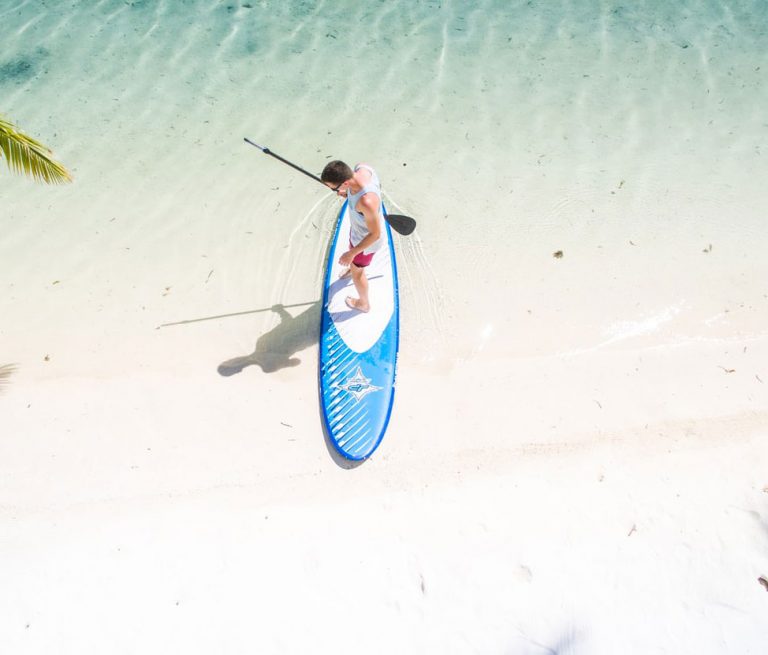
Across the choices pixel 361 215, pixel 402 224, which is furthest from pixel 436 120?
pixel 361 215

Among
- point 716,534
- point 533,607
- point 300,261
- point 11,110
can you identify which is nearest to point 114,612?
point 533,607

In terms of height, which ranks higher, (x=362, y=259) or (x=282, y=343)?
(x=362, y=259)

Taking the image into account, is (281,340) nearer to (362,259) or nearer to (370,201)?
(362,259)

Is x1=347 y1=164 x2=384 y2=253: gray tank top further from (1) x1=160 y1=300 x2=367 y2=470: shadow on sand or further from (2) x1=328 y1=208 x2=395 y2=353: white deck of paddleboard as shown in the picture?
(1) x1=160 y1=300 x2=367 y2=470: shadow on sand

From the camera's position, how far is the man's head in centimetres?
347

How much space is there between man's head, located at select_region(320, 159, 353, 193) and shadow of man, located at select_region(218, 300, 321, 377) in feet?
4.87

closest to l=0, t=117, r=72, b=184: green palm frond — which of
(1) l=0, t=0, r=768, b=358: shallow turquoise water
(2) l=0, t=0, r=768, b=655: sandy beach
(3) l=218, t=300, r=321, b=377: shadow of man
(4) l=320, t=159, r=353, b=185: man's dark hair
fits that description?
(4) l=320, t=159, r=353, b=185: man's dark hair

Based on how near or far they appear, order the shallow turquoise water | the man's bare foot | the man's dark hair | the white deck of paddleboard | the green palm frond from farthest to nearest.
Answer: the shallow turquoise water → the man's bare foot → the white deck of paddleboard → the man's dark hair → the green palm frond

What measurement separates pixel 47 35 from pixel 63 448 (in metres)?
6.12

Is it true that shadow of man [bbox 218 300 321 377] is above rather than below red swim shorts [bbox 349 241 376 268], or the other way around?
below

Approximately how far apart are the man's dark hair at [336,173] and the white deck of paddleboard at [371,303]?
2.76 ft

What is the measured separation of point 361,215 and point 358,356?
1.14 metres

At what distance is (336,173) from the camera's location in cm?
348

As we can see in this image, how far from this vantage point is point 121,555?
11.4ft
